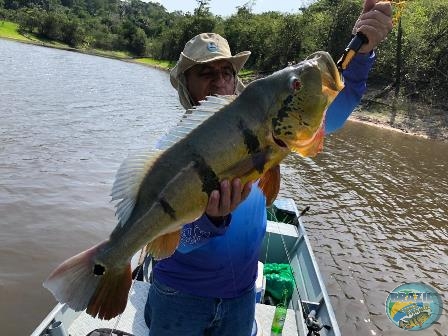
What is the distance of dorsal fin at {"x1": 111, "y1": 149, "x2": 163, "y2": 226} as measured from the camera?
2283 millimetres

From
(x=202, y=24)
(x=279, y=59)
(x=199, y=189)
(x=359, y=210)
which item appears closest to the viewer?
(x=199, y=189)

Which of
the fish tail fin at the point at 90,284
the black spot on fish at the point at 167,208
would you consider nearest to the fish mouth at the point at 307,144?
the black spot on fish at the point at 167,208

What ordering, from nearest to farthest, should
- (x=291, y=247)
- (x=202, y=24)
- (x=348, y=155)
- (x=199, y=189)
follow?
(x=199, y=189)
(x=291, y=247)
(x=348, y=155)
(x=202, y=24)

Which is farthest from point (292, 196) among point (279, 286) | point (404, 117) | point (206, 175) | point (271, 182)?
point (404, 117)

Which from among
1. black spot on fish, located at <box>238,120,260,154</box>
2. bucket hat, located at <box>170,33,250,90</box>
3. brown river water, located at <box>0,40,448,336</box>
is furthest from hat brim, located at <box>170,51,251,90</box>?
black spot on fish, located at <box>238,120,260,154</box>

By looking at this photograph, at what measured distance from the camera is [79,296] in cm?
225

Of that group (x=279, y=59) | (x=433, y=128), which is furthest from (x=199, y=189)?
(x=279, y=59)

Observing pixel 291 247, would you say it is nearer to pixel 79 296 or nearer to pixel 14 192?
pixel 79 296

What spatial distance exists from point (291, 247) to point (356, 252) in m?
3.88

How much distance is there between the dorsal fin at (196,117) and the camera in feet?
7.54

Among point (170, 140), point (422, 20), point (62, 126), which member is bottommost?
point (62, 126)

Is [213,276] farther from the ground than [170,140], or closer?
closer

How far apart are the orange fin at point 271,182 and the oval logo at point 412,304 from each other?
127 inches

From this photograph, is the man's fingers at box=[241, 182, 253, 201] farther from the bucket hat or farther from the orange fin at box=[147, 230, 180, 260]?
the bucket hat
